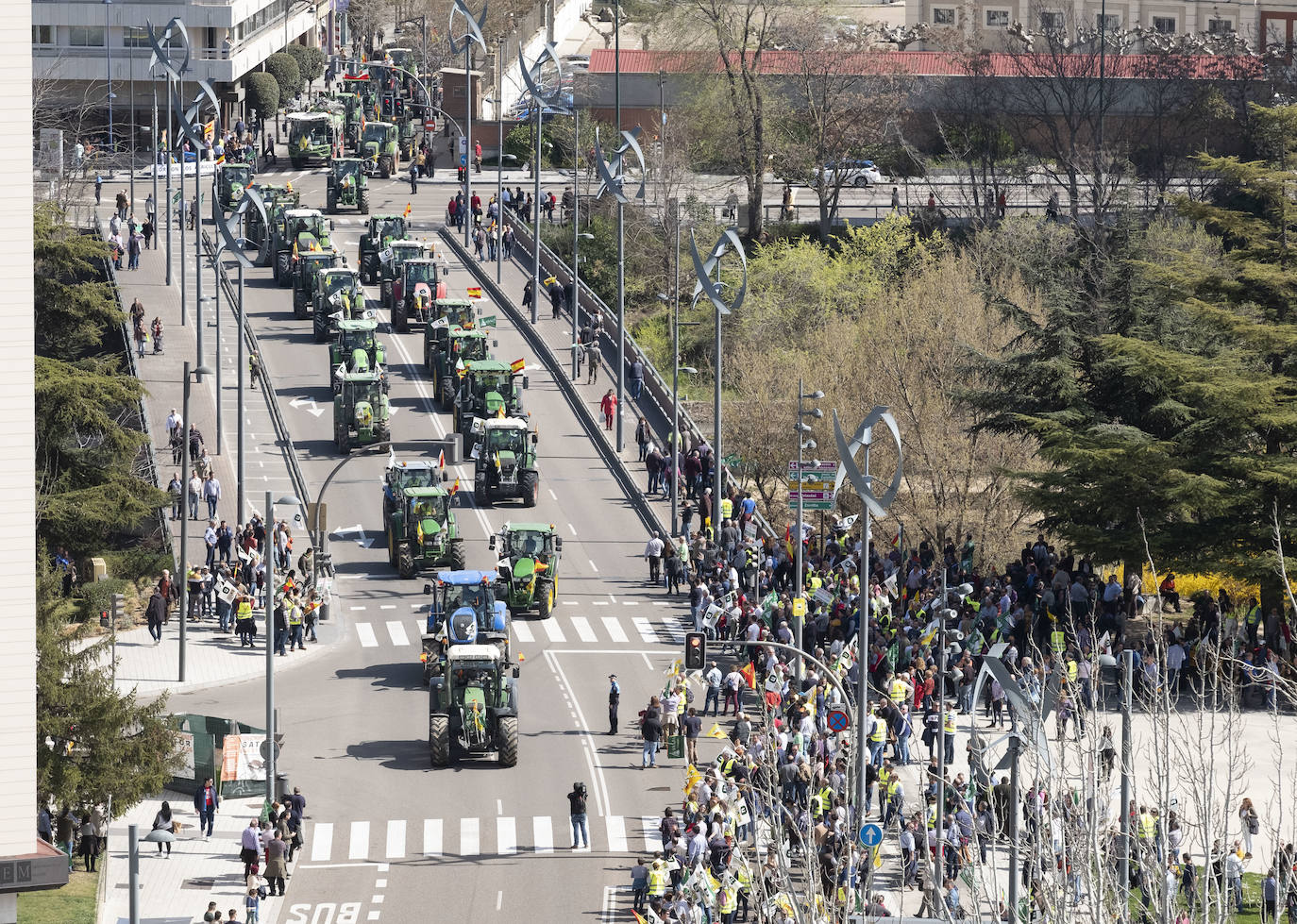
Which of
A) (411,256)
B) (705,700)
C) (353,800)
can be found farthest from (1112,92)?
(353,800)

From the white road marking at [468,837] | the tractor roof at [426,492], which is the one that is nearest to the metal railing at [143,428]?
the tractor roof at [426,492]

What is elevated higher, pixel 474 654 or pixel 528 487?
pixel 528 487

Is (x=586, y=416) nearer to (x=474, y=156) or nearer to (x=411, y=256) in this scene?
(x=411, y=256)

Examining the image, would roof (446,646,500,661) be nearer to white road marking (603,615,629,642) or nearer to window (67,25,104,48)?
white road marking (603,615,629,642)

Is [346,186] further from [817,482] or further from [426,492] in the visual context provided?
[817,482]

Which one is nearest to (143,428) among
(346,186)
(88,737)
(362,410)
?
(362,410)

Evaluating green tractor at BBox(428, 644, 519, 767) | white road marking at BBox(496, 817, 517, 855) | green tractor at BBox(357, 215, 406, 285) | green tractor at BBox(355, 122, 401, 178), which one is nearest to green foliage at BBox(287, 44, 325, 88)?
green tractor at BBox(355, 122, 401, 178)

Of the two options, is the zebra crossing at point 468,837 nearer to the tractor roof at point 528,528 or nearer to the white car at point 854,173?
the tractor roof at point 528,528
